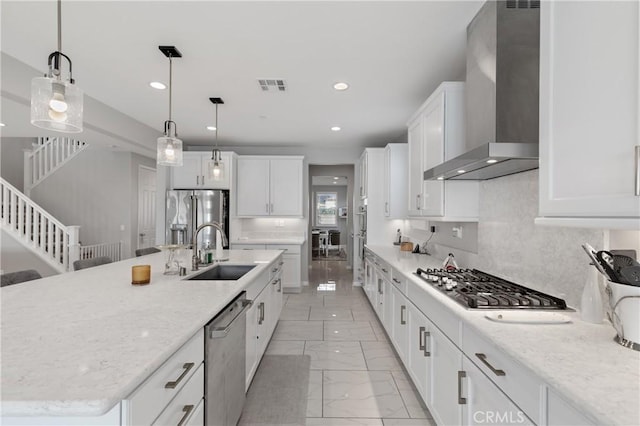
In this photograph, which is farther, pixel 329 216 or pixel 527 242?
pixel 329 216

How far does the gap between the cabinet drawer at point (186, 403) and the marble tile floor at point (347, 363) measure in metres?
1.04

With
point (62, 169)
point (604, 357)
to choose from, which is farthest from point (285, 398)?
point (62, 169)

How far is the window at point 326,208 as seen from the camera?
40.5ft

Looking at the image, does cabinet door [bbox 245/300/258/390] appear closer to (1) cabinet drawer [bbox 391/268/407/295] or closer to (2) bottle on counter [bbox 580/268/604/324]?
(1) cabinet drawer [bbox 391/268/407/295]

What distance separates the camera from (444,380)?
5.77 feet

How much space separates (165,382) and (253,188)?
4.86 m

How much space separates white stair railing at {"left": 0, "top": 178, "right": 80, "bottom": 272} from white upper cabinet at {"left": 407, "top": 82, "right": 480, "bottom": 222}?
5640 millimetres

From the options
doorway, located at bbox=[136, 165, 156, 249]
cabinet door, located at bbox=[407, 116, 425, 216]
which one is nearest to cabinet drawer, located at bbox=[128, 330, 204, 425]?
cabinet door, located at bbox=[407, 116, 425, 216]

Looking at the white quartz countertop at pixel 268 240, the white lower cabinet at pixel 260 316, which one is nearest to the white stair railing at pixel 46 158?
the white quartz countertop at pixel 268 240

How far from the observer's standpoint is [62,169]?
22.5ft

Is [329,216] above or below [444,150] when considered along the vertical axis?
below

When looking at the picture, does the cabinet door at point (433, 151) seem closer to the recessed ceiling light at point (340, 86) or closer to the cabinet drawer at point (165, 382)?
the recessed ceiling light at point (340, 86)

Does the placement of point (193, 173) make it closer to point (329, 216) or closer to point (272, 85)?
point (272, 85)

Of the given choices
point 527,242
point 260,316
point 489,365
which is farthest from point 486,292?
point 260,316
